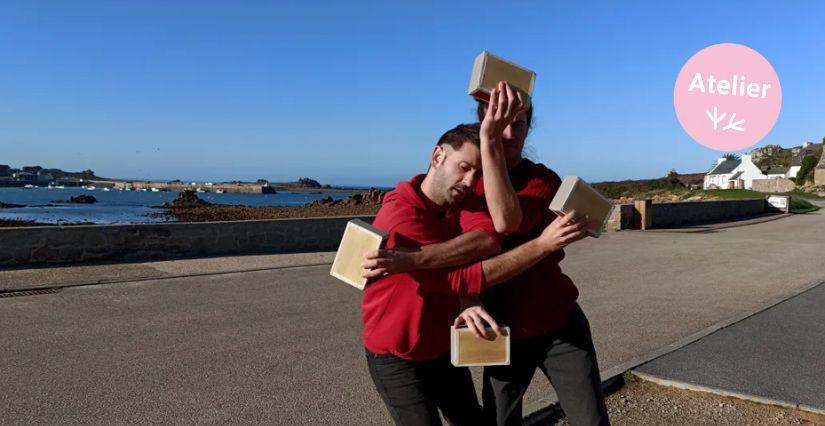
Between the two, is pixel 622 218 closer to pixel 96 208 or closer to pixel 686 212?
pixel 686 212

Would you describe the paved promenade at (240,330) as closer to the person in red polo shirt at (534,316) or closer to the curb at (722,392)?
the curb at (722,392)

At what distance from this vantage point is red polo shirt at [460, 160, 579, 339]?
244cm

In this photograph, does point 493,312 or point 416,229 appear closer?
point 416,229

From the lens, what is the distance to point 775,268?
472 inches

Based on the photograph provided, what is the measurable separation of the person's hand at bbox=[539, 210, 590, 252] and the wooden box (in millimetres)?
398

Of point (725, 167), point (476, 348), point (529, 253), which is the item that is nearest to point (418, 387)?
point (476, 348)

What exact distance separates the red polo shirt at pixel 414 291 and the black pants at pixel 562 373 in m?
0.46

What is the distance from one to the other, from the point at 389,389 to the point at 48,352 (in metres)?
4.67

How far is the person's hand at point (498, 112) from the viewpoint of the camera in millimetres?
1979

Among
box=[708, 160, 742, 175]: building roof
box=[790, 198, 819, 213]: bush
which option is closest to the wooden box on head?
box=[790, 198, 819, 213]: bush

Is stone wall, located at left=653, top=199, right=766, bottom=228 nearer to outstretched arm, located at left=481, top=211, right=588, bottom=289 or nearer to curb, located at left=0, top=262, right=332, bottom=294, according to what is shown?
curb, located at left=0, top=262, right=332, bottom=294

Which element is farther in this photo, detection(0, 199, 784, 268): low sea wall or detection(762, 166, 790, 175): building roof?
detection(762, 166, 790, 175): building roof

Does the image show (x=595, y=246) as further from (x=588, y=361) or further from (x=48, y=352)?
(x=588, y=361)

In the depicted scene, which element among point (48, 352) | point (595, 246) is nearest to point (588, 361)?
point (48, 352)
